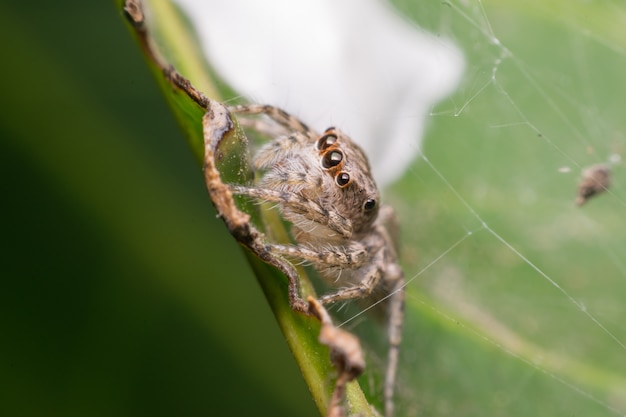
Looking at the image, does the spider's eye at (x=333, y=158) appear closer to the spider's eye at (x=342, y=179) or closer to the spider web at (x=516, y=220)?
the spider's eye at (x=342, y=179)

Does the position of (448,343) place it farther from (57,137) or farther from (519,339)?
(57,137)

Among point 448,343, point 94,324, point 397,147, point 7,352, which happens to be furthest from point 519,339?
point 7,352

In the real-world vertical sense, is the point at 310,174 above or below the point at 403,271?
above

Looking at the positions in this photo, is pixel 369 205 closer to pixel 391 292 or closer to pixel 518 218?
pixel 391 292

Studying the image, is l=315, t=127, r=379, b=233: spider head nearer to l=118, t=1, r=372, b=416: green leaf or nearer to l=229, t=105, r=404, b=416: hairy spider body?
l=229, t=105, r=404, b=416: hairy spider body

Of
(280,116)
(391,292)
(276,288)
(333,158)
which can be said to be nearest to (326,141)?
(333,158)

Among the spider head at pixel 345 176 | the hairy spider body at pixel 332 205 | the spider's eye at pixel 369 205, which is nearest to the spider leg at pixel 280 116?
the hairy spider body at pixel 332 205
